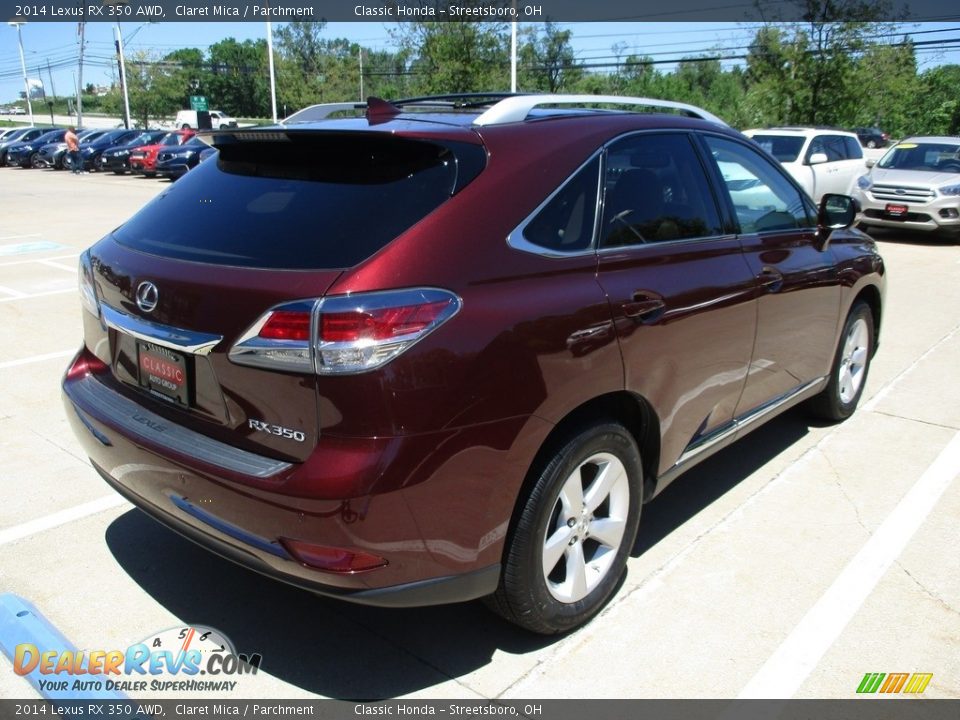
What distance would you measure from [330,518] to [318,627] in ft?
3.20

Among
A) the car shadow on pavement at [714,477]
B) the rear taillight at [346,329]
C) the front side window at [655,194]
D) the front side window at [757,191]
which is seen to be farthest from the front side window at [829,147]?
the rear taillight at [346,329]

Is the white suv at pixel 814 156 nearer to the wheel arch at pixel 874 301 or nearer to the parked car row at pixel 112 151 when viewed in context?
the wheel arch at pixel 874 301

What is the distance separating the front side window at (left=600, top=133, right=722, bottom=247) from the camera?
9.91 feet

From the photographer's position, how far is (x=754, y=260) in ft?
12.1

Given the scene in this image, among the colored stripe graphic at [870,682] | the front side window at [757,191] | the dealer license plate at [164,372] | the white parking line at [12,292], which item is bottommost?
the colored stripe graphic at [870,682]

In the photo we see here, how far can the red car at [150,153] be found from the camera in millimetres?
28047

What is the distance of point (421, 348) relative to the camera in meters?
2.26

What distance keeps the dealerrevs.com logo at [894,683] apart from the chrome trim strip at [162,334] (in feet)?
7.95

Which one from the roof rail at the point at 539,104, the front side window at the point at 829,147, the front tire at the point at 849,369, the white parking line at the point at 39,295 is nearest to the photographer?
the roof rail at the point at 539,104

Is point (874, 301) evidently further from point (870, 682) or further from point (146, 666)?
point (146, 666)

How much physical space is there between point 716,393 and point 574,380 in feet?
3.68

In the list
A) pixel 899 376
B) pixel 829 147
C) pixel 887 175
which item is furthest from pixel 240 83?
pixel 899 376

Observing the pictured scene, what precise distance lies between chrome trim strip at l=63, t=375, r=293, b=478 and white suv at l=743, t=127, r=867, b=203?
12.8 m

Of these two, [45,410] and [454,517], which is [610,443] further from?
[45,410]
